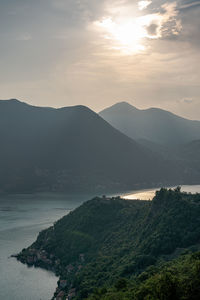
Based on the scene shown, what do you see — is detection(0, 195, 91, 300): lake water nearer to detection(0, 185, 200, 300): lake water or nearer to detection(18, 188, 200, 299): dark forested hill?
detection(0, 185, 200, 300): lake water

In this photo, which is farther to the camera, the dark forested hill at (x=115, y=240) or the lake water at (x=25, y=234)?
the lake water at (x=25, y=234)

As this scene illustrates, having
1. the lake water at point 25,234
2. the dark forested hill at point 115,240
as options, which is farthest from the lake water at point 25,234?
the dark forested hill at point 115,240

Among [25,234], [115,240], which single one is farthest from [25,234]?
[115,240]

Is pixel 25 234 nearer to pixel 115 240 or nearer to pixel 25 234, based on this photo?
pixel 25 234

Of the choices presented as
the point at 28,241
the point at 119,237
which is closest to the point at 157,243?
the point at 119,237

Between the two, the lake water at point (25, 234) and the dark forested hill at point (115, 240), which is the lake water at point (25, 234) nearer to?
the lake water at point (25, 234)

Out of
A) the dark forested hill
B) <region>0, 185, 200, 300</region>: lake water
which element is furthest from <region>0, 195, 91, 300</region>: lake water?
the dark forested hill

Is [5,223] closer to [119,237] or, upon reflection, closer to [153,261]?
[119,237]
